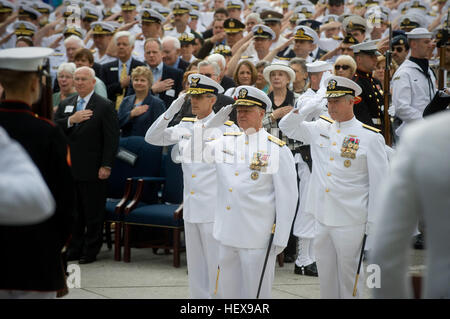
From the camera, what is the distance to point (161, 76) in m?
9.62

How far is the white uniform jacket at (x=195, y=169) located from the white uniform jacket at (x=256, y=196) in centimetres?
69

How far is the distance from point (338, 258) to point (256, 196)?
811mm

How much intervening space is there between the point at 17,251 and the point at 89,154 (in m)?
5.05

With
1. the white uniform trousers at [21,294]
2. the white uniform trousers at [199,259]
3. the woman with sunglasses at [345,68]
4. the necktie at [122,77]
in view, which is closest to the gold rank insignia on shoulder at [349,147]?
the white uniform trousers at [199,259]

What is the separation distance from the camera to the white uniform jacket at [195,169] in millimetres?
6039

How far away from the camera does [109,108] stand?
8258 millimetres

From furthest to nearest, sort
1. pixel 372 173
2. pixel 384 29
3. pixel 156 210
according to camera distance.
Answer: pixel 384 29 → pixel 156 210 → pixel 372 173

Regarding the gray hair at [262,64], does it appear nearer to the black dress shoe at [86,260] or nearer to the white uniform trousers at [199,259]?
the black dress shoe at [86,260]

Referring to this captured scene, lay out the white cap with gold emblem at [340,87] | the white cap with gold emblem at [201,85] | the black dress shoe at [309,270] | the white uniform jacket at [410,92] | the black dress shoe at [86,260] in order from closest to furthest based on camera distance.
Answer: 1. the white cap with gold emblem at [340,87]
2. the white cap with gold emblem at [201,85]
3. the black dress shoe at [309,270]
4. the black dress shoe at [86,260]
5. the white uniform jacket at [410,92]

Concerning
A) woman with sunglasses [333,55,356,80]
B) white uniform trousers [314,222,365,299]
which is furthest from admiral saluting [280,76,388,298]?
woman with sunglasses [333,55,356,80]

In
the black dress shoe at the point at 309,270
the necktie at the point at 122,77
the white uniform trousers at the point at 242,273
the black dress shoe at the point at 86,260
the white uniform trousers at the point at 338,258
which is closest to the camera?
the white uniform trousers at the point at 242,273

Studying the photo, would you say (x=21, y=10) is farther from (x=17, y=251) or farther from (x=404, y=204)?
(x=404, y=204)

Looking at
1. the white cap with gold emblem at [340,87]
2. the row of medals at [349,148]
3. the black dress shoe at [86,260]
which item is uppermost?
the white cap with gold emblem at [340,87]
